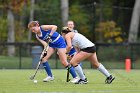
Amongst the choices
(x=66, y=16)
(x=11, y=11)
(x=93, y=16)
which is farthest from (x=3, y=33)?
(x=93, y=16)

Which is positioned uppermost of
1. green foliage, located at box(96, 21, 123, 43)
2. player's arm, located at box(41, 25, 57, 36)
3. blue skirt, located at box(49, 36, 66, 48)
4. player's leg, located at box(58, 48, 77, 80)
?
player's arm, located at box(41, 25, 57, 36)

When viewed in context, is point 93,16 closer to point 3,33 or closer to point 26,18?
point 3,33

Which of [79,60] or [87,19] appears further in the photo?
[87,19]

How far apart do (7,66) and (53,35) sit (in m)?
14.0

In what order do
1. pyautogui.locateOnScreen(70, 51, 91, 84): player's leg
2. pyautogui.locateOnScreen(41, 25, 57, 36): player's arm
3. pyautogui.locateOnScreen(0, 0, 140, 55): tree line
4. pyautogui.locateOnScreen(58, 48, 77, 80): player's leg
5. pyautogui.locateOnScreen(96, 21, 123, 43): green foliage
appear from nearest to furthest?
pyautogui.locateOnScreen(70, 51, 91, 84): player's leg, pyautogui.locateOnScreen(41, 25, 57, 36): player's arm, pyautogui.locateOnScreen(58, 48, 77, 80): player's leg, pyautogui.locateOnScreen(0, 0, 140, 55): tree line, pyautogui.locateOnScreen(96, 21, 123, 43): green foliage

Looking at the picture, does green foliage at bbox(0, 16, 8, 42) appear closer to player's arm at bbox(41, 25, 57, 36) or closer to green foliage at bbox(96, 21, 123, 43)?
green foliage at bbox(96, 21, 123, 43)

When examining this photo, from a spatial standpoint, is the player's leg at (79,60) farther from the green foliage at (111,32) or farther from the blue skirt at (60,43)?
the green foliage at (111,32)

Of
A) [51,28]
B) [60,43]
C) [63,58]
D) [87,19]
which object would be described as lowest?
[87,19]

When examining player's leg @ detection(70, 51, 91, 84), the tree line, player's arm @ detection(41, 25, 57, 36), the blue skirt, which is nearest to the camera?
player's leg @ detection(70, 51, 91, 84)

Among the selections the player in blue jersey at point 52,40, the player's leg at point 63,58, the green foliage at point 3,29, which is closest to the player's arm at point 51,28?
the player in blue jersey at point 52,40

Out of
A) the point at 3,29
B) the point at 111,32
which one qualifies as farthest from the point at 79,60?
the point at 111,32

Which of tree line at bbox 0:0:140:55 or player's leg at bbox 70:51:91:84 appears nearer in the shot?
player's leg at bbox 70:51:91:84

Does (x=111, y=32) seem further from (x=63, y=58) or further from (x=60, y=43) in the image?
(x=63, y=58)

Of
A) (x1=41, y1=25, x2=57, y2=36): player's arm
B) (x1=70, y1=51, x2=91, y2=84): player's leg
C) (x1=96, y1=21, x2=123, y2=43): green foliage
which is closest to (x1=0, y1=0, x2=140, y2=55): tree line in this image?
(x1=96, y1=21, x2=123, y2=43): green foliage
